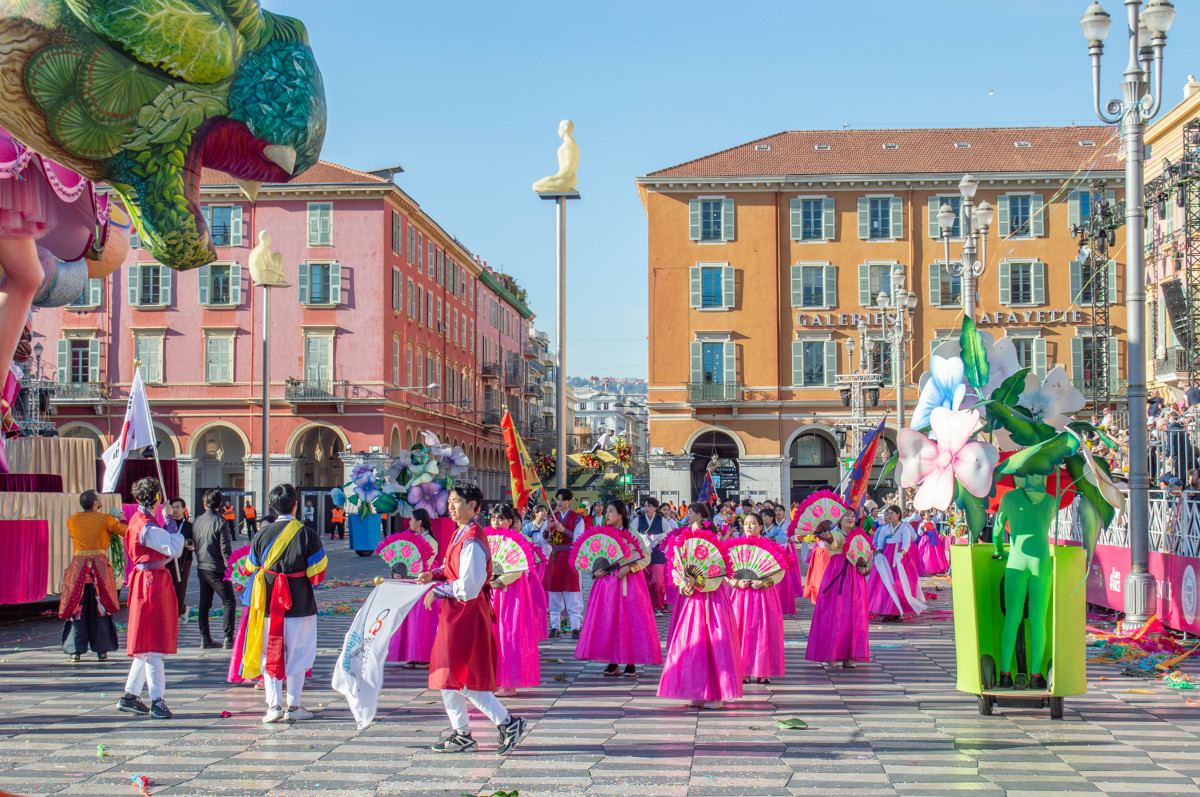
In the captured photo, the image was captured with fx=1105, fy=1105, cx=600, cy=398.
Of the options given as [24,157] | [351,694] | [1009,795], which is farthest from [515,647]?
[24,157]

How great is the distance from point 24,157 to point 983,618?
6947 mm

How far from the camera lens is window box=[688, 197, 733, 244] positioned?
141 ft

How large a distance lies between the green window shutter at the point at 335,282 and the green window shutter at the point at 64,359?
10.3 m

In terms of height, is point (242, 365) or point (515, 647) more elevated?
point (242, 365)

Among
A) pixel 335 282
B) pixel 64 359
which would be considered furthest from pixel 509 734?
pixel 64 359

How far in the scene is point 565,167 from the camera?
12.1m

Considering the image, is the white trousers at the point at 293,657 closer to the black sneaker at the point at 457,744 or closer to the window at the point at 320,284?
the black sneaker at the point at 457,744

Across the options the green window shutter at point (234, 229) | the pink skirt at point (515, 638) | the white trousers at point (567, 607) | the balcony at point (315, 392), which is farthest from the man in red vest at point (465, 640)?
the green window shutter at point (234, 229)

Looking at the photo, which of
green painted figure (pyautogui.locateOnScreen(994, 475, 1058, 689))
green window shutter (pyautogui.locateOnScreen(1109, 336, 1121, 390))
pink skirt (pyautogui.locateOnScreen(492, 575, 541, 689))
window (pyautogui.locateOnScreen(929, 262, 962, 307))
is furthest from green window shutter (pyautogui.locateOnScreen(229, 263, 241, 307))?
green painted figure (pyautogui.locateOnScreen(994, 475, 1058, 689))

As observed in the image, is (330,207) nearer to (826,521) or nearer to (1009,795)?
(826,521)

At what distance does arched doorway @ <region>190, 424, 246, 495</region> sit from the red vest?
4001 centimetres

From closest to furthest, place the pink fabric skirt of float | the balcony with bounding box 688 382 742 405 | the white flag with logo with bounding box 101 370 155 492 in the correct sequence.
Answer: the pink fabric skirt of float < the white flag with logo with bounding box 101 370 155 492 < the balcony with bounding box 688 382 742 405

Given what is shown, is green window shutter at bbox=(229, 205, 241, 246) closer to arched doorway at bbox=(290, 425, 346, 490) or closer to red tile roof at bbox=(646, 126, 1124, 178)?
arched doorway at bbox=(290, 425, 346, 490)

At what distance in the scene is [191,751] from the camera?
725 centimetres
